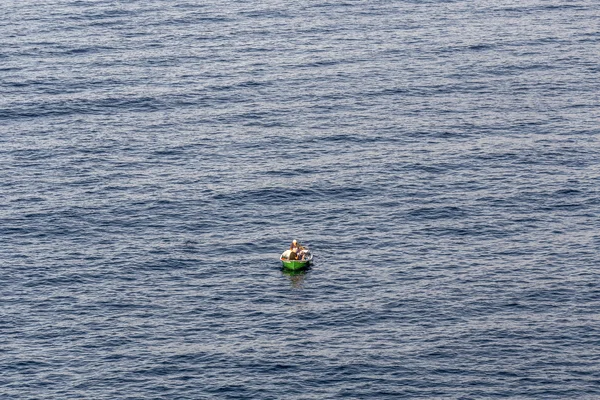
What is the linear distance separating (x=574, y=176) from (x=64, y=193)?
2646 inches

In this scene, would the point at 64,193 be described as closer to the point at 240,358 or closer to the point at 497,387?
the point at 240,358

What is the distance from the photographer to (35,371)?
13575cm

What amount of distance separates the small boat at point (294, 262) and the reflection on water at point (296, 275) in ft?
1.97

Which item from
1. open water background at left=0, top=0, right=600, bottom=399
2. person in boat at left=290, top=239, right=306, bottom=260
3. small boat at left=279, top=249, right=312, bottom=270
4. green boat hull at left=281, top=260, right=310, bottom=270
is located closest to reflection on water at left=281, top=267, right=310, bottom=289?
open water background at left=0, top=0, right=600, bottom=399

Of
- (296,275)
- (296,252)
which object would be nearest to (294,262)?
(296,252)

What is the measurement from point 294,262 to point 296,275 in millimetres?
1940

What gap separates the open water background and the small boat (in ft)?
4.57

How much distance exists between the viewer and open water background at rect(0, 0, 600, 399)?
135 meters

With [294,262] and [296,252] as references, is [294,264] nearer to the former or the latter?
[294,262]

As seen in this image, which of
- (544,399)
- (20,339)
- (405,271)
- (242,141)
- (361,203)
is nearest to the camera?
(544,399)

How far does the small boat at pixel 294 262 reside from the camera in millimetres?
153125

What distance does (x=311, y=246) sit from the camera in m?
160

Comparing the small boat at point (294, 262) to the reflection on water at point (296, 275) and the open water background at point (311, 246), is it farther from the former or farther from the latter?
the open water background at point (311, 246)

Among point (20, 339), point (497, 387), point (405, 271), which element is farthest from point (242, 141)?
point (497, 387)
